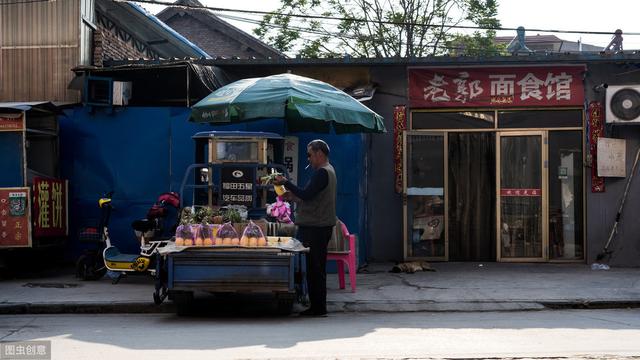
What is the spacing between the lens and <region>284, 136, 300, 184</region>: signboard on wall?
12.0 metres

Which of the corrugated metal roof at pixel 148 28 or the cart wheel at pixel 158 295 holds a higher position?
the corrugated metal roof at pixel 148 28

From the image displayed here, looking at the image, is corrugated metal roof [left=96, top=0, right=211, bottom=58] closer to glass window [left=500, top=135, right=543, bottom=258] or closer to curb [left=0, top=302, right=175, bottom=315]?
curb [left=0, top=302, right=175, bottom=315]

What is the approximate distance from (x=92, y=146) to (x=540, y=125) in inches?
305

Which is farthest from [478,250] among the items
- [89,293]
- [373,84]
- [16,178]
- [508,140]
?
[16,178]

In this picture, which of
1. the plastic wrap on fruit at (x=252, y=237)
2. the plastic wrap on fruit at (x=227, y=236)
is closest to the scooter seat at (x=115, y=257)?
the plastic wrap on fruit at (x=227, y=236)

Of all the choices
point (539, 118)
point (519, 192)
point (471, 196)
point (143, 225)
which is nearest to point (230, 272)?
point (143, 225)

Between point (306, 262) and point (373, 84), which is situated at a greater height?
point (373, 84)

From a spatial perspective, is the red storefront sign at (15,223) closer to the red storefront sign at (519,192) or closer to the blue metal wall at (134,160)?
the blue metal wall at (134,160)

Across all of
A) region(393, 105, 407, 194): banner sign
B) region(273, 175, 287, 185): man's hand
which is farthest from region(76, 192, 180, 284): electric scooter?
region(393, 105, 407, 194): banner sign

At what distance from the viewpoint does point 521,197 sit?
43.9 ft

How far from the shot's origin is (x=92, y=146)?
1227cm

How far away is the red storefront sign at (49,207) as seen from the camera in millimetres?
11016

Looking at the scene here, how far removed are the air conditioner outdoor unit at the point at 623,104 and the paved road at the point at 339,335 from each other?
16.2ft

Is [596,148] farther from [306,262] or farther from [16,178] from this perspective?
[16,178]
